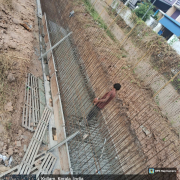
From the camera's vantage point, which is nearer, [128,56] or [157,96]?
[157,96]

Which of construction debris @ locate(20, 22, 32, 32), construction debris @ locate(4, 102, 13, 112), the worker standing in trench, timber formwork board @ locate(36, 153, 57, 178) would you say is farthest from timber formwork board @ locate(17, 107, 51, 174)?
construction debris @ locate(20, 22, 32, 32)

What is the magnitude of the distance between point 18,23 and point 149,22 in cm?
1159

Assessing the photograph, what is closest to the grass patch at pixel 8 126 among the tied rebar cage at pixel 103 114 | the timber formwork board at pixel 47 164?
the timber formwork board at pixel 47 164

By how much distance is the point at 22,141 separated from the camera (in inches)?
151

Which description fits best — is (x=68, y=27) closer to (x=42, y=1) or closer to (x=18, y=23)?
(x=18, y=23)

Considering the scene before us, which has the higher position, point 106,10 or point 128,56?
point 106,10

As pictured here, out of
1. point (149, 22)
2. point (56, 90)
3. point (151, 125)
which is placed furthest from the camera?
point (149, 22)

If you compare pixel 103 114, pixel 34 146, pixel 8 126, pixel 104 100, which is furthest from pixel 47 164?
pixel 103 114

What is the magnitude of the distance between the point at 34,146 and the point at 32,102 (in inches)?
55.3

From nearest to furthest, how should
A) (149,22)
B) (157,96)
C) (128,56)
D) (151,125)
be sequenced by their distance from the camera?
(151,125), (157,96), (128,56), (149,22)

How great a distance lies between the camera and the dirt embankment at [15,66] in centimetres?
367

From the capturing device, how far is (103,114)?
5664 millimetres

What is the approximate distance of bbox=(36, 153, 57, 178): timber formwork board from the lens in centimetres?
360

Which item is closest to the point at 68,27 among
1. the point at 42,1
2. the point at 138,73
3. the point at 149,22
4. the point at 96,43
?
the point at 96,43
